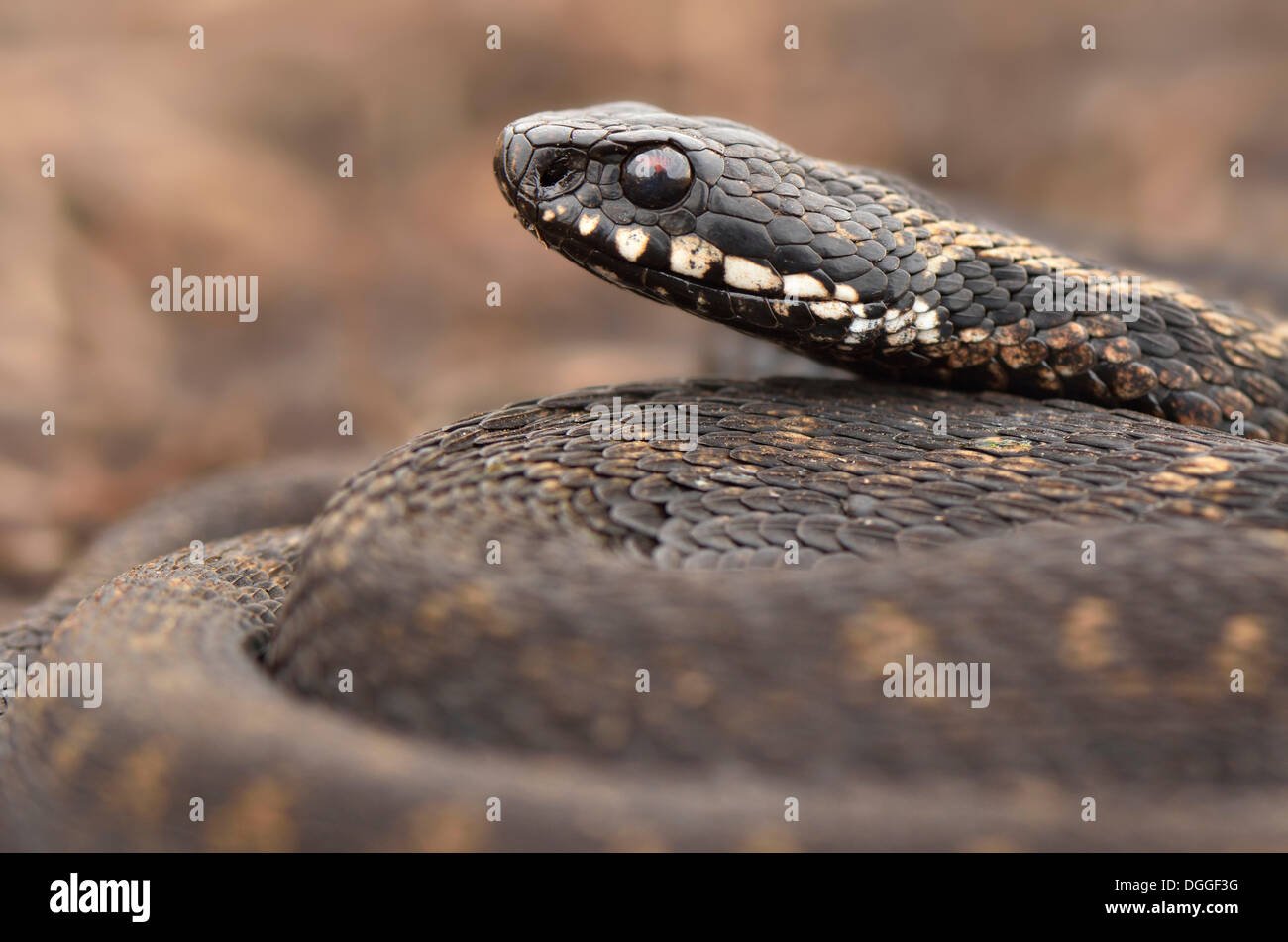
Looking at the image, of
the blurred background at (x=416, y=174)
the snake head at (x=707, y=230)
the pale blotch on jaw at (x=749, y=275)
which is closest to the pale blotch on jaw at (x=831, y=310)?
the snake head at (x=707, y=230)

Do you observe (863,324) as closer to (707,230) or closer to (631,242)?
(707,230)

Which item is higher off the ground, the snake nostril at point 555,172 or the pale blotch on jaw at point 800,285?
the snake nostril at point 555,172

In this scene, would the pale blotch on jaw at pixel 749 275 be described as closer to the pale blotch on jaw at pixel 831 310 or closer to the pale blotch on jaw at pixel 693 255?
the pale blotch on jaw at pixel 693 255

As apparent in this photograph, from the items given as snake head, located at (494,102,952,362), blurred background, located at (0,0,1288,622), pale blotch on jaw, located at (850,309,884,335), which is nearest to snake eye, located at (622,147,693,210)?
snake head, located at (494,102,952,362)

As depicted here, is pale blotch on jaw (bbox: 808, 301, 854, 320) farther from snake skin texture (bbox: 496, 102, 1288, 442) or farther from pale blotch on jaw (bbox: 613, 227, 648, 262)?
pale blotch on jaw (bbox: 613, 227, 648, 262)

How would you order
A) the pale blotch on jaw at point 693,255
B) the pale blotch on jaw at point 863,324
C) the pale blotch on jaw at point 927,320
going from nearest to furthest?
the pale blotch on jaw at point 693,255
the pale blotch on jaw at point 863,324
the pale blotch on jaw at point 927,320
